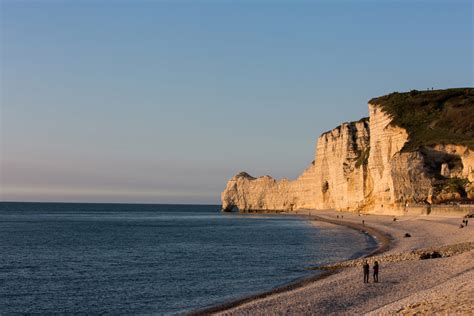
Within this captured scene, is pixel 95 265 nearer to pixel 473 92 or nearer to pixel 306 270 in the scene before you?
pixel 306 270

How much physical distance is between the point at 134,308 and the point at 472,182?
188 feet

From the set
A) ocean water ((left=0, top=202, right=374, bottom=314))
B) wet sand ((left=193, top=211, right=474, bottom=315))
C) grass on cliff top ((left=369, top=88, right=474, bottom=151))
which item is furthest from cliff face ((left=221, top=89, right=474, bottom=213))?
wet sand ((left=193, top=211, right=474, bottom=315))

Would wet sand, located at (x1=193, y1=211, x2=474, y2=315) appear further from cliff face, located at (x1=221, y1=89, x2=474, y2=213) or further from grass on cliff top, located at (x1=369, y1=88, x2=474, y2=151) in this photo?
grass on cliff top, located at (x1=369, y1=88, x2=474, y2=151)

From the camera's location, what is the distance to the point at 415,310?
1725 cm

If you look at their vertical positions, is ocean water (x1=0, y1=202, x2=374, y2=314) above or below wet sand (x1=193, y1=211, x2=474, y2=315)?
below

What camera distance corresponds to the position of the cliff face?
77500mm

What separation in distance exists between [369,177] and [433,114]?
14.6m

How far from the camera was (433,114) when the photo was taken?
96688mm

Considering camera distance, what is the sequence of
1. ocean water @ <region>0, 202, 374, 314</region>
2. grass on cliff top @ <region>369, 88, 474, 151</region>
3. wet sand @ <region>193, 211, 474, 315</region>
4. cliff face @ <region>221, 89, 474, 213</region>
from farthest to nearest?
grass on cliff top @ <region>369, 88, 474, 151</region> < cliff face @ <region>221, 89, 474, 213</region> < ocean water @ <region>0, 202, 374, 314</region> < wet sand @ <region>193, 211, 474, 315</region>

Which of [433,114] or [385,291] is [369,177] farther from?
[385,291]

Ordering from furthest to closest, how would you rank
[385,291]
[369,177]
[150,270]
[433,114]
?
1. [369,177]
2. [433,114]
3. [150,270]
4. [385,291]

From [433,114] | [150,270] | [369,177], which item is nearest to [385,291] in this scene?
[150,270]

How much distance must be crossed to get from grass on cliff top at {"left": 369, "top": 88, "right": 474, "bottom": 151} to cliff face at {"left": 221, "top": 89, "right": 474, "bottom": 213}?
1319 millimetres

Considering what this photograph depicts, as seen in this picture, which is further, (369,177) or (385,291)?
(369,177)
